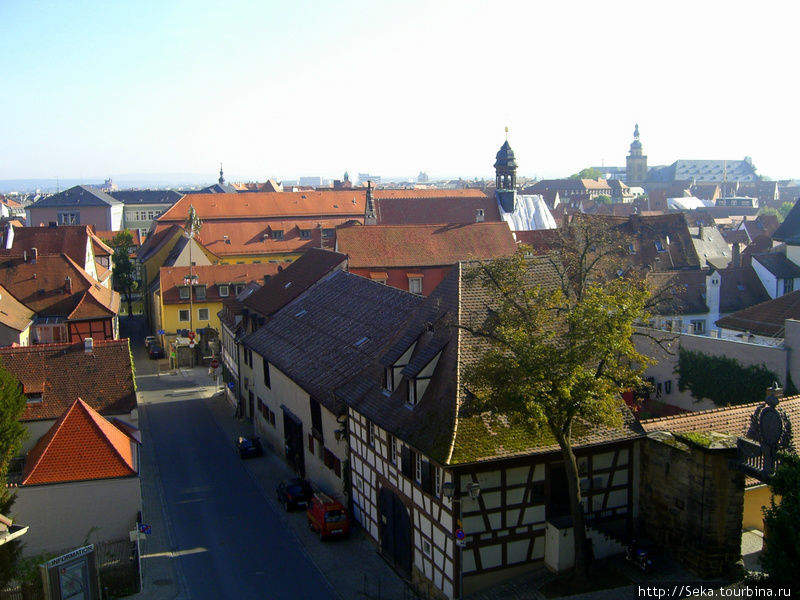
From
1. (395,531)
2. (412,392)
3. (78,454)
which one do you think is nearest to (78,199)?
(78,454)

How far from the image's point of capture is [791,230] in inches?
2035

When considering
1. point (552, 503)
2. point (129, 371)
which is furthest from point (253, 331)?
point (552, 503)

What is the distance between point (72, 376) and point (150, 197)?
113 meters

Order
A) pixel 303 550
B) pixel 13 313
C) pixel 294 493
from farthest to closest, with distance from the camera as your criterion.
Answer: pixel 13 313
pixel 294 493
pixel 303 550

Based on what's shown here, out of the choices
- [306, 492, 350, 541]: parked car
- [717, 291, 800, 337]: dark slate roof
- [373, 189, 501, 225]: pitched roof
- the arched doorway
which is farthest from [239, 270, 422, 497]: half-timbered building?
[373, 189, 501, 225]: pitched roof

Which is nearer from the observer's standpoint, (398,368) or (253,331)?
(398,368)

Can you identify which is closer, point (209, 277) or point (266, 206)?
point (209, 277)

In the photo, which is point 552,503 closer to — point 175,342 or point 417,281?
point 417,281

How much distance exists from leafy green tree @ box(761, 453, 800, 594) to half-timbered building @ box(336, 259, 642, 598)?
670 centimetres

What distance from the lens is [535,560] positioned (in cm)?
2231

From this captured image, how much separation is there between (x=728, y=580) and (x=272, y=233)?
68.1m

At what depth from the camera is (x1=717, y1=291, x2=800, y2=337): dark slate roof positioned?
36.9 metres

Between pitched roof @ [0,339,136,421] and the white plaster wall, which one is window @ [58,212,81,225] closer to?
pitched roof @ [0,339,136,421]

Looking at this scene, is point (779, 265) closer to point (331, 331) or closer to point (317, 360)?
point (331, 331)
